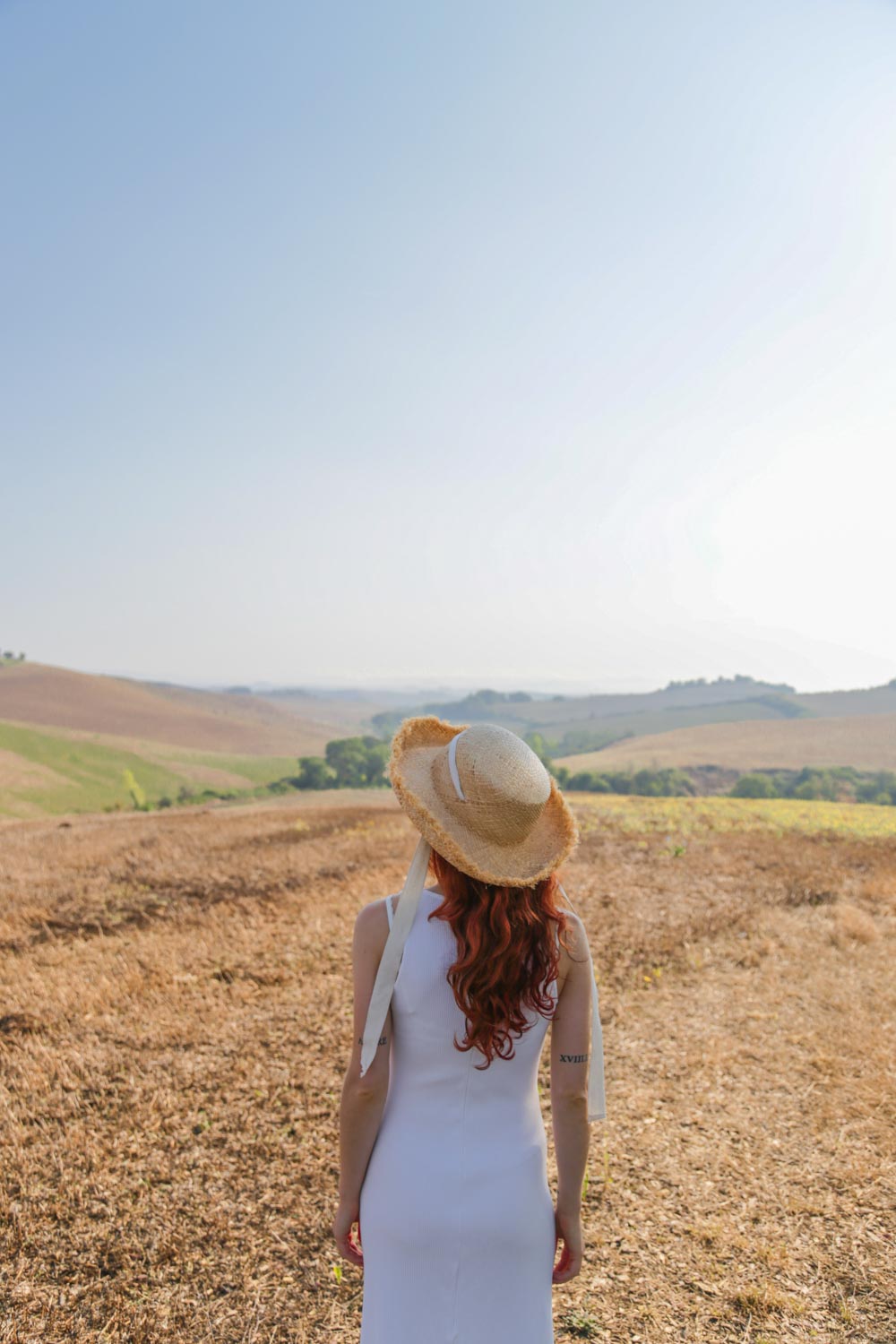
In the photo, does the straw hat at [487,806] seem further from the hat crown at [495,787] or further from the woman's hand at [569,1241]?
the woman's hand at [569,1241]

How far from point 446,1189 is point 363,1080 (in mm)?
363

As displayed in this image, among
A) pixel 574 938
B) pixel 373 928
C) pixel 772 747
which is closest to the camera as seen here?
→ pixel 373 928

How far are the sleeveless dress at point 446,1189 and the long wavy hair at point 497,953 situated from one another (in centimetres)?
5

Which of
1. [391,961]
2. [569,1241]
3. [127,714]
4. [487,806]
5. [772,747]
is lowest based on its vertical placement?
[772,747]

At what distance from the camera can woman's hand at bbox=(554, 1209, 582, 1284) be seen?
2.30 metres

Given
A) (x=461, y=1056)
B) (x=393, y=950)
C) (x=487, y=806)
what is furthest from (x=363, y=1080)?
(x=487, y=806)

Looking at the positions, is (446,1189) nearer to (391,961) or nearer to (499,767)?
(391,961)

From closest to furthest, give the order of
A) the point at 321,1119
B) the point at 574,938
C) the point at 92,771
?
the point at 574,938
the point at 321,1119
the point at 92,771

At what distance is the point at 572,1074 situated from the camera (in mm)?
2242

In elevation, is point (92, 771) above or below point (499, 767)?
below

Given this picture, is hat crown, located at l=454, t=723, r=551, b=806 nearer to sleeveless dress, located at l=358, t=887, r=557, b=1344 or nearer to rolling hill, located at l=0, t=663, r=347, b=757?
sleeveless dress, located at l=358, t=887, r=557, b=1344

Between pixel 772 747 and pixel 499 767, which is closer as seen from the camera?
pixel 499 767

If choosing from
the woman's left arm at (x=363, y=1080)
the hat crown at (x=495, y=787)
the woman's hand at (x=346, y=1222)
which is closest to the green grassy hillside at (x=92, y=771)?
the woman's hand at (x=346, y=1222)

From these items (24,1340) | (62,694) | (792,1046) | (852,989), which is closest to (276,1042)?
(24,1340)
